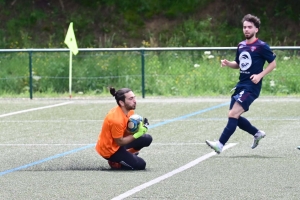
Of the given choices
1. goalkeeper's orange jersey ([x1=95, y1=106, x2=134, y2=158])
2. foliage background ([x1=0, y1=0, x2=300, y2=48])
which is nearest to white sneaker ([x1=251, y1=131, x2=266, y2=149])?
goalkeeper's orange jersey ([x1=95, y1=106, x2=134, y2=158])

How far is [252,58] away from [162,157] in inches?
65.8

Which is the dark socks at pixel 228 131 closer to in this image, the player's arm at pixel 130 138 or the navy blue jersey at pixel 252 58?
the navy blue jersey at pixel 252 58

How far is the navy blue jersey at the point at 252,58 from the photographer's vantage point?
12.7 meters

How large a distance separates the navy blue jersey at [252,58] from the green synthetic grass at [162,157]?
91 centimetres

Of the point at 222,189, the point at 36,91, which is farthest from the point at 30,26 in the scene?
the point at 222,189


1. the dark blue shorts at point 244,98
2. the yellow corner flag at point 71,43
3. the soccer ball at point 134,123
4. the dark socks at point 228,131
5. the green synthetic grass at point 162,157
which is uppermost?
the yellow corner flag at point 71,43

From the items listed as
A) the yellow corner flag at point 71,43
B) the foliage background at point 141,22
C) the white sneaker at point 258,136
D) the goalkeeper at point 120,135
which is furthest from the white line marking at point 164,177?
the foliage background at point 141,22

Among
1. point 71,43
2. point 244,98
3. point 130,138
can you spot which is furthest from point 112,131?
point 71,43

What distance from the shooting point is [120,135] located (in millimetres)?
11398

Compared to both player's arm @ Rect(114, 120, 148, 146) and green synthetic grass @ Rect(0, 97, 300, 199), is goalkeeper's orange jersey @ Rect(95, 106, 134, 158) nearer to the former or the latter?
player's arm @ Rect(114, 120, 148, 146)

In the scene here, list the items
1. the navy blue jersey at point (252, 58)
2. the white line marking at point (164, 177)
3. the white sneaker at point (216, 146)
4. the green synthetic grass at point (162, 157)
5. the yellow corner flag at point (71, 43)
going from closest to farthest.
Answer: the white line marking at point (164, 177)
the green synthetic grass at point (162, 157)
the white sneaker at point (216, 146)
the navy blue jersey at point (252, 58)
the yellow corner flag at point (71, 43)

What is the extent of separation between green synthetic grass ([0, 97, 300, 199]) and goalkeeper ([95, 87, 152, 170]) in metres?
0.15

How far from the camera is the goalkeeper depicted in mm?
11422

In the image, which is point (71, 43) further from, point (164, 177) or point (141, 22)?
point (164, 177)
